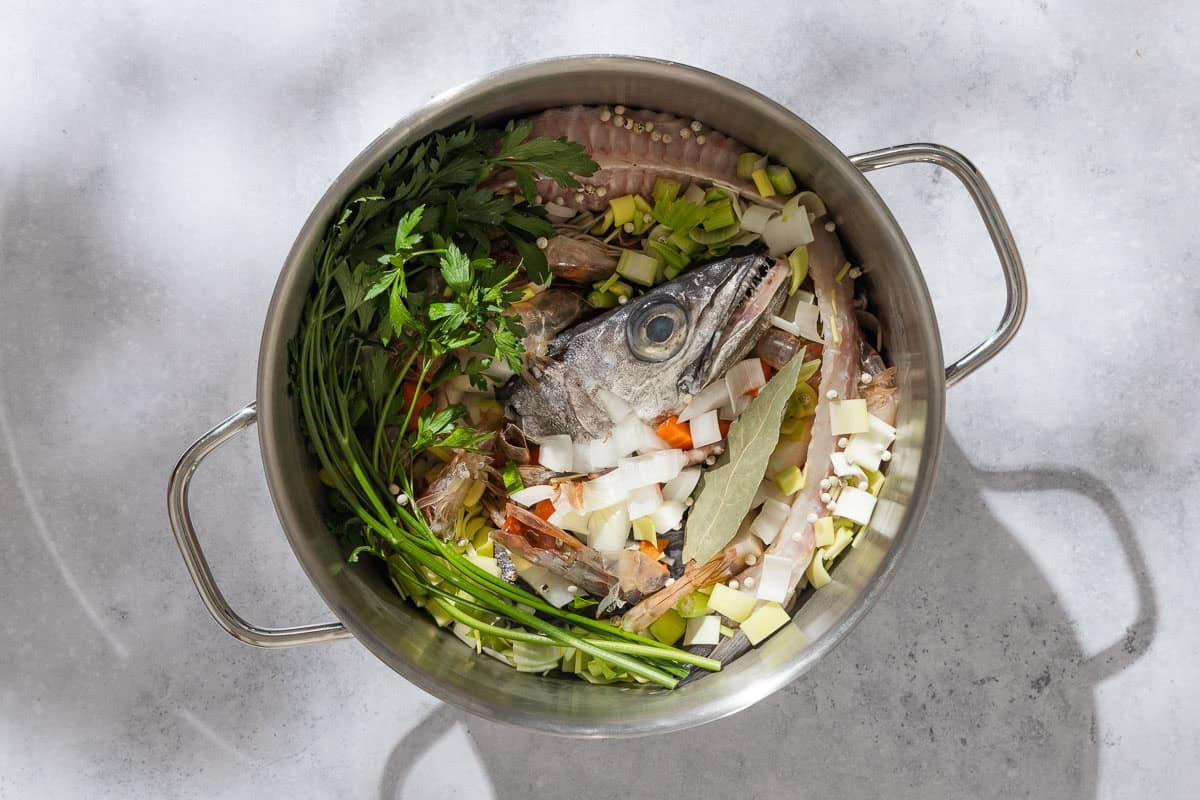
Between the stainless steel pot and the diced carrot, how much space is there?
43 cm

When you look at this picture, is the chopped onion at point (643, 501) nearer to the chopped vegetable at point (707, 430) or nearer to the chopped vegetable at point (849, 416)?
the chopped vegetable at point (707, 430)

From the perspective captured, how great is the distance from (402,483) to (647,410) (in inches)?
21.4

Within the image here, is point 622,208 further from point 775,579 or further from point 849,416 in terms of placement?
point 775,579

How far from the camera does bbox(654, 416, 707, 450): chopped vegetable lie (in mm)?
2033

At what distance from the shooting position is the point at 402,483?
6.30ft

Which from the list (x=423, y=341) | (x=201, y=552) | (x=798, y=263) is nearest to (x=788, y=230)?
(x=798, y=263)

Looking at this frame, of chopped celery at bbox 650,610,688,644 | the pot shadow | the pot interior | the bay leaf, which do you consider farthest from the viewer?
the pot shadow

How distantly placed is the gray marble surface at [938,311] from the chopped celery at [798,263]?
44cm

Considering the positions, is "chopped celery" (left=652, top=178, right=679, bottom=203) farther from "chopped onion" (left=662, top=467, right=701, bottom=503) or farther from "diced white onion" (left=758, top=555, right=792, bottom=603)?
"diced white onion" (left=758, top=555, right=792, bottom=603)

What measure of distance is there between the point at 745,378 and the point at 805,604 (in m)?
0.50

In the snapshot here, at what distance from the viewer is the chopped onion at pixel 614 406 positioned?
6.59 feet

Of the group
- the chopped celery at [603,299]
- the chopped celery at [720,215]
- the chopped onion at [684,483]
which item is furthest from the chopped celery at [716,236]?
the chopped onion at [684,483]

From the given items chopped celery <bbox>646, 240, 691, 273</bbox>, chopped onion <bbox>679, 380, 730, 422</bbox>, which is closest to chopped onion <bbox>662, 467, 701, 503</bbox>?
chopped onion <bbox>679, 380, 730, 422</bbox>

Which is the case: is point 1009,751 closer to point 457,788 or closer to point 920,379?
point 920,379
